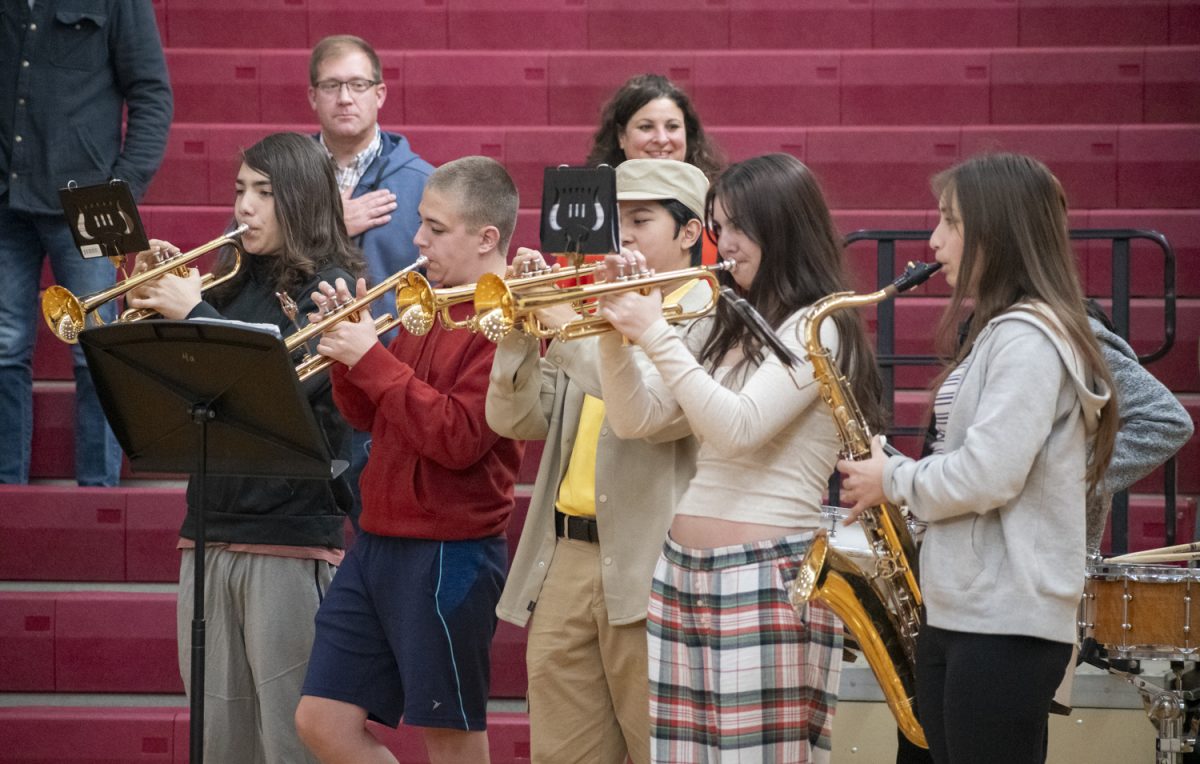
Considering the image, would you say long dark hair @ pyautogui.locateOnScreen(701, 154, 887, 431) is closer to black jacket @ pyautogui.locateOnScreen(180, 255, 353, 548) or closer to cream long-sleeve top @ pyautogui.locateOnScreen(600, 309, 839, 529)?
cream long-sleeve top @ pyautogui.locateOnScreen(600, 309, 839, 529)

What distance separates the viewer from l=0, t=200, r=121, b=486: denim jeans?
5.04 metres

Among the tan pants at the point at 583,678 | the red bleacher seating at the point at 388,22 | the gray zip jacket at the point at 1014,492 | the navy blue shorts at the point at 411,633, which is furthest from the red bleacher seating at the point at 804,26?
the gray zip jacket at the point at 1014,492

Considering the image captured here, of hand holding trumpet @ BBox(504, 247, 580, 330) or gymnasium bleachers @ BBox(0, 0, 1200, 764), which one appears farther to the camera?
gymnasium bleachers @ BBox(0, 0, 1200, 764)

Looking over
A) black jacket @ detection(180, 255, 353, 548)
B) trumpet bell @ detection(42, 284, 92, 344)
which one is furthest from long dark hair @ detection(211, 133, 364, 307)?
trumpet bell @ detection(42, 284, 92, 344)

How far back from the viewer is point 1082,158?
6117 millimetres

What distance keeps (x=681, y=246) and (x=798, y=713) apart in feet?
3.61

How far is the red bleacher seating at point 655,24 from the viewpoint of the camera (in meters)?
7.04

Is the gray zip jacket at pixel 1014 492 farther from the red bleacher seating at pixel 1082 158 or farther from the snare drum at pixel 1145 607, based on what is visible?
the red bleacher seating at pixel 1082 158

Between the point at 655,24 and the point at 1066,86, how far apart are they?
1848 mm

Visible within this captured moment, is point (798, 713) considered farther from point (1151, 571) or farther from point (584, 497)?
point (1151, 571)

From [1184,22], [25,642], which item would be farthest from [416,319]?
[1184,22]

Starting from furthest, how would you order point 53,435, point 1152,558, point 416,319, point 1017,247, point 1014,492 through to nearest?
point 53,435
point 1152,558
point 416,319
point 1017,247
point 1014,492

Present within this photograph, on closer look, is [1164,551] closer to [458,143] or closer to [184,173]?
[458,143]

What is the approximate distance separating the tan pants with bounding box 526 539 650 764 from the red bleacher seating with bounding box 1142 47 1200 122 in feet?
13.8
